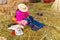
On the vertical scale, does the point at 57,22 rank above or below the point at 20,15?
below

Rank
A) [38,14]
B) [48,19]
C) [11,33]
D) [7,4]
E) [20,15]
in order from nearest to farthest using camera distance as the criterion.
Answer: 1. [11,33]
2. [20,15]
3. [48,19]
4. [38,14]
5. [7,4]

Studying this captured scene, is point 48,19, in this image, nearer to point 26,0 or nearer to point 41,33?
point 41,33

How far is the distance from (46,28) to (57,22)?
19 cm

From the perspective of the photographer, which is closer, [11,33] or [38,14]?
[11,33]

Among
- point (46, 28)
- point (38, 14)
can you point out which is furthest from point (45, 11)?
point (46, 28)

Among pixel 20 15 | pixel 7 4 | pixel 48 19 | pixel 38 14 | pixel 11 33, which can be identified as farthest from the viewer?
pixel 7 4

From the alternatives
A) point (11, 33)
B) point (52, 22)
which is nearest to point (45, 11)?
point (52, 22)

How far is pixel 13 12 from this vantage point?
1.68 m

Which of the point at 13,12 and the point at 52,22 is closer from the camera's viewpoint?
the point at 52,22

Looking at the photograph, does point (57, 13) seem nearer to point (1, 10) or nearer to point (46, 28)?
point (46, 28)

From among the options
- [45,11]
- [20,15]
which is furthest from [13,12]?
[45,11]

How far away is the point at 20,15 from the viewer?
1.43 meters

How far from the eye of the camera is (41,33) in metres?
1.30

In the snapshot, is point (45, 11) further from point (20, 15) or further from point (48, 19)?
point (20, 15)
